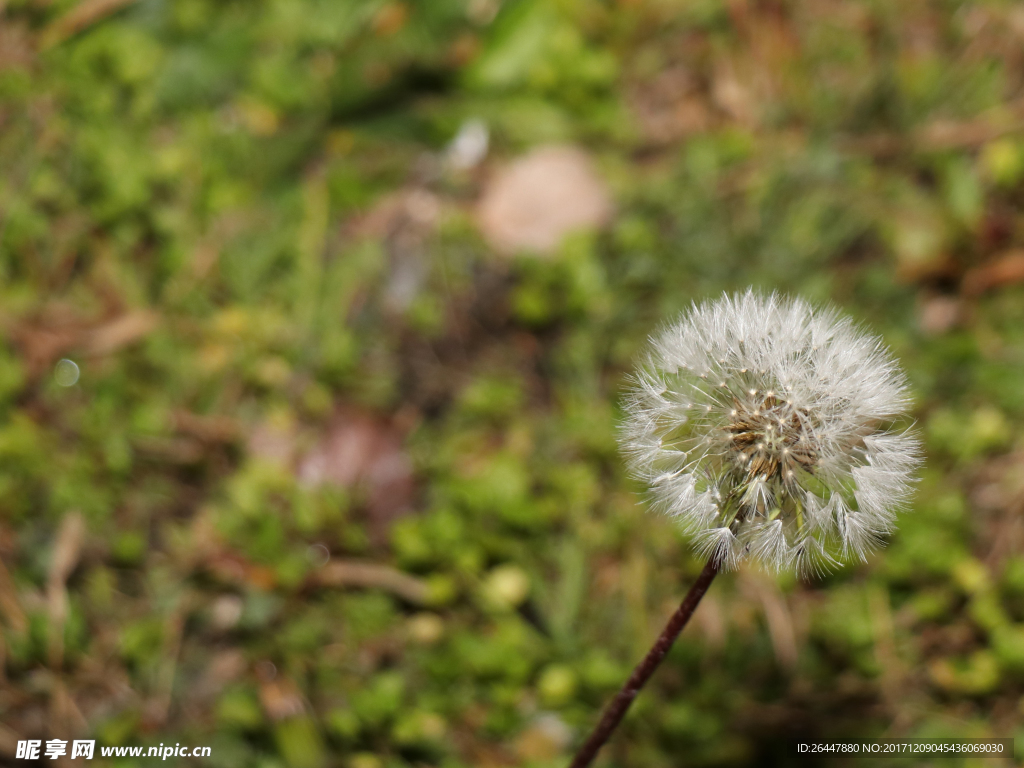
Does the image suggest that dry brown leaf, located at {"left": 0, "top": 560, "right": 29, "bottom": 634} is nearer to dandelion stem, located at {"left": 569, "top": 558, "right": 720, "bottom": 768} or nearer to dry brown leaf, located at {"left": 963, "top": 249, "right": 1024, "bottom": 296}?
dandelion stem, located at {"left": 569, "top": 558, "right": 720, "bottom": 768}

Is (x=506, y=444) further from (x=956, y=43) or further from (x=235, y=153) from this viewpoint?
(x=956, y=43)

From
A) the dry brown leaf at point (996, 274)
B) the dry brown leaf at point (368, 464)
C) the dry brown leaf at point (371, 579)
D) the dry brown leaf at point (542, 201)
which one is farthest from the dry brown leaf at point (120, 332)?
the dry brown leaf at point (996, 274)

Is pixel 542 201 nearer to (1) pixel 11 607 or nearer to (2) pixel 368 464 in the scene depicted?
(2) pixel 368 464

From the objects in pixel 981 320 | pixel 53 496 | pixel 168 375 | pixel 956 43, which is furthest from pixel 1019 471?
pixel 53 496

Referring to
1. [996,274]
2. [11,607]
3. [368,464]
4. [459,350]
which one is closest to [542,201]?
[459,350]

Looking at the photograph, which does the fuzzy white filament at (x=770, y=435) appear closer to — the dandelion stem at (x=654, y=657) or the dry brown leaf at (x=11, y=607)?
the dandelion stem at (x=654, y=657)

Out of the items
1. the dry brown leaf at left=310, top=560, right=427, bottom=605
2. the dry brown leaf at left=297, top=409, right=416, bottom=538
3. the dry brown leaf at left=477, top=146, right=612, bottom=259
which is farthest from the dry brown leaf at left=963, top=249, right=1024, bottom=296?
the dry brown leaf at left=310, top=560, right=427, bottom=605
